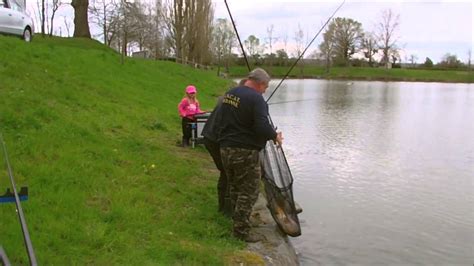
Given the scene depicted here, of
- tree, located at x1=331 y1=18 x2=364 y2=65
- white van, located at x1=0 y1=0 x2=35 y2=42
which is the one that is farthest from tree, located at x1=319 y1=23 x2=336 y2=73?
white van, located at x1=0 y1=0 x2=35 y2=42

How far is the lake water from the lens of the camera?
23.3 ft

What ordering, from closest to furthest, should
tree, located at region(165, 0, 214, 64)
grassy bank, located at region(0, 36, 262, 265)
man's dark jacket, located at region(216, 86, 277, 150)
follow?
grassy bank, located at region(0, 36, 262, 265), man's dark jacket, located at region(216, 86, 277, 150), tree, located at region(165, 0, 214, 64)

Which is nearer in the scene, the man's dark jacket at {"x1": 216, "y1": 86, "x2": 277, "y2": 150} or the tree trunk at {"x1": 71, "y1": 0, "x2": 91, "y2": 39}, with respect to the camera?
the man's dark jacket at {"x1": 216, "y1": 86, "x2": 277, "y2": 150}

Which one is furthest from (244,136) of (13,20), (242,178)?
(13,20)

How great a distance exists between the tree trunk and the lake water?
10460 millimetres

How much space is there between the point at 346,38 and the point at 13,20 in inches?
3509

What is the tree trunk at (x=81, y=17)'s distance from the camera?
2280 cm

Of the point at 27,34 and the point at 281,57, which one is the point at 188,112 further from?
the point at 281,57

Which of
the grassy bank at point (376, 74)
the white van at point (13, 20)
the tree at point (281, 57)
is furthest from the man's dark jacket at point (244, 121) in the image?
the tree at point (281, 57)

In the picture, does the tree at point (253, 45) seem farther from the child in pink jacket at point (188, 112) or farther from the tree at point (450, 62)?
the child in pink jacket at point (188, 112)

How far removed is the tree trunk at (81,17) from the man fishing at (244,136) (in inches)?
753

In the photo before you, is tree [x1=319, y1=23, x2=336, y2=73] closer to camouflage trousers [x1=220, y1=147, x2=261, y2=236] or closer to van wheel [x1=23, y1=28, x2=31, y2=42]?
van wheel [x1=23, y1=28, x2=31, y2=42]

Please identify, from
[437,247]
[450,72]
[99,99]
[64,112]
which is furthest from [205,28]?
[450,72]

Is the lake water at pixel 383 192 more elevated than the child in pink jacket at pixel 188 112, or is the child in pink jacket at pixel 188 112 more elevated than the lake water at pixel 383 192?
the child in pink jacket at pixel 188 112
